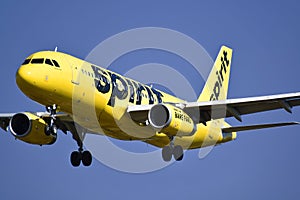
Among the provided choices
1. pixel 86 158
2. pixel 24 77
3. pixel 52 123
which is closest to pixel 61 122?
pixel 86 158

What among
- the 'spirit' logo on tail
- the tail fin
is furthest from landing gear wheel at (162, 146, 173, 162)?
the 'spirit' logo on tail

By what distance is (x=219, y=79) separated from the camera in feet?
171

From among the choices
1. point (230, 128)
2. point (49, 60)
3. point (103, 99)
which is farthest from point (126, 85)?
point (230, 128)

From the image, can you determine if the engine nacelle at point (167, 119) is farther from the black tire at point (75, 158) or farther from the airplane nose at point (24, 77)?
the airplane nose at point (24, 77)

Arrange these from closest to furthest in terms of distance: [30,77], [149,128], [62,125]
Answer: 1. [30,77]
2. [149,128]
3. [62,125]

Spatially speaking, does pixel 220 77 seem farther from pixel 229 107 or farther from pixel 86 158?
pixel 86 158

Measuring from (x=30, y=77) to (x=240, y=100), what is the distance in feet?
38.4

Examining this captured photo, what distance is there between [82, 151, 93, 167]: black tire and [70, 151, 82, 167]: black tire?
10.1 inches

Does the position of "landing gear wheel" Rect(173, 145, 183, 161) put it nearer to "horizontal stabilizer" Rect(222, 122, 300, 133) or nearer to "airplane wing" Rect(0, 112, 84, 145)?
"horizontal stabilizer" Rect(222, 122, 300, 133)

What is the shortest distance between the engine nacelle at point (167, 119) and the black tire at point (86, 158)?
6.52 metres

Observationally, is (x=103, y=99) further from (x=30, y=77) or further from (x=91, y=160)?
(x=91, y=160)

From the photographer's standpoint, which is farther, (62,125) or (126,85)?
(62,125)

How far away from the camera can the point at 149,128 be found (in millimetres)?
39000

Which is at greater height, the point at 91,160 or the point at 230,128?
the point at 230,128
